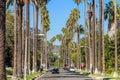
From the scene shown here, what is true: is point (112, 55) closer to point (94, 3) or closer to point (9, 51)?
point (94, 3)

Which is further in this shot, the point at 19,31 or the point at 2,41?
the point at 19,31

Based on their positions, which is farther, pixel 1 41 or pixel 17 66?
pixel 17 66

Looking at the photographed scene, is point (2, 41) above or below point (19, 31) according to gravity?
below

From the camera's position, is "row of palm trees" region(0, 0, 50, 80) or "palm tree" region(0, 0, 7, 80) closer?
"palm tree" region(0, 0, 7, 80)

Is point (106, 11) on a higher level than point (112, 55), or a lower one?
higher

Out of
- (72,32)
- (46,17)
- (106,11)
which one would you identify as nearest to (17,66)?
(106,11)

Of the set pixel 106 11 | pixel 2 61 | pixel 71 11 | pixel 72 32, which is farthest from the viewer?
pixel 72 32

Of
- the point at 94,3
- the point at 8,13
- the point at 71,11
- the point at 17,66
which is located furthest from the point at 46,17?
the point at 17,66

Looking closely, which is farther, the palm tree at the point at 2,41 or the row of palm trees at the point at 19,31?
the row of palm trees at the point at 19,31

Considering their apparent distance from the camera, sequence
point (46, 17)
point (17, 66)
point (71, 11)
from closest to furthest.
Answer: point (17, 66), point (46, 17), point (71, 11)

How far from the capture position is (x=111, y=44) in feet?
263

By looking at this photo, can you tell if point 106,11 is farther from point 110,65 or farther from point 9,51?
point 9,51

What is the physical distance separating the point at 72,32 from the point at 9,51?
3474 inches

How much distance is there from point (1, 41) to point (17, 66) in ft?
106
